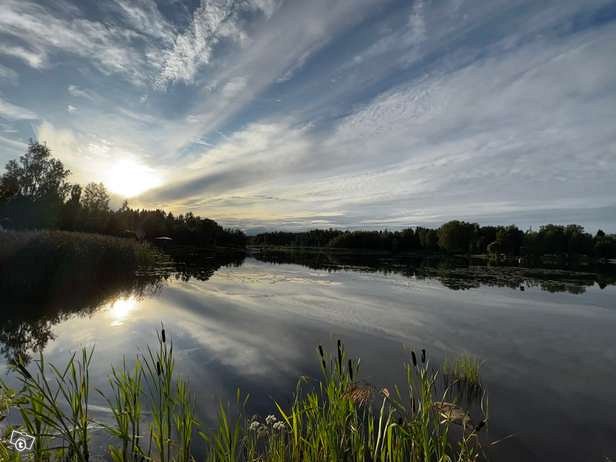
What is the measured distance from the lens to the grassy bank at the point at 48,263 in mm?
17391

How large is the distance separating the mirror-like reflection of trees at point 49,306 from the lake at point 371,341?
0.07 meters

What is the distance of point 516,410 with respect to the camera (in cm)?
695

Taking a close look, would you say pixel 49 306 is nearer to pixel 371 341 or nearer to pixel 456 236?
pixel 371 341

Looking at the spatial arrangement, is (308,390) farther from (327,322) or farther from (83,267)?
(83,267)

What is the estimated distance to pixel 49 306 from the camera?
14.0 m

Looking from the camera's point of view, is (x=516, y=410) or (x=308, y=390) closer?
(x=516, y=410)

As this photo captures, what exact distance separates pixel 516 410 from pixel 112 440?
7.60m

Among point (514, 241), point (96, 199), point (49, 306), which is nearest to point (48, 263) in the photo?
point (49, 306)

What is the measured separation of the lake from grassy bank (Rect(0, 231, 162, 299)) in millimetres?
2592

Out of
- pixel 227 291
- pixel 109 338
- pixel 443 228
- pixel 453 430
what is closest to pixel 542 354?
pixel 453 430

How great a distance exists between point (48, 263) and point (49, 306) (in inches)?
258

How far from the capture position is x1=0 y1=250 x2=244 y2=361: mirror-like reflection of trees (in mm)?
9567

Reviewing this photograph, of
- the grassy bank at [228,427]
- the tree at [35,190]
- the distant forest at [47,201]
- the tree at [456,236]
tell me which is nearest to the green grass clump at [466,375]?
the grassy bank at [228,427]

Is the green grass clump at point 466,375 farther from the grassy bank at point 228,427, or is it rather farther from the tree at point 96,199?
the tree at point 96,199
